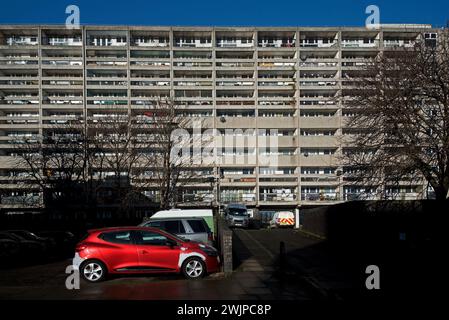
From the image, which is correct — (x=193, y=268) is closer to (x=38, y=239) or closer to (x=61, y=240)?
(x=38, y=239)

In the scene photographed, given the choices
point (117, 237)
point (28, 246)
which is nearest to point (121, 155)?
point (28, 246)

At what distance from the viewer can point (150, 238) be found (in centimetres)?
1385

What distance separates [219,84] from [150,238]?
209 ft

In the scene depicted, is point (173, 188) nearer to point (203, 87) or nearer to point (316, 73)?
point (203, 87)

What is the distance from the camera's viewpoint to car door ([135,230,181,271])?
44.4ft

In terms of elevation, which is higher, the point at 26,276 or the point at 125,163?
the point at 125,163

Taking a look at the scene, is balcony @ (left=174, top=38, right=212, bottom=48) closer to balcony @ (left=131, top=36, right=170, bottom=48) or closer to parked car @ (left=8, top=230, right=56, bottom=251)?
balcony @ (left=131, top=36, right=170, bottom=48)

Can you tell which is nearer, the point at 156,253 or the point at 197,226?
the point at 156,253

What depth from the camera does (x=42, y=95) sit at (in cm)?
7469

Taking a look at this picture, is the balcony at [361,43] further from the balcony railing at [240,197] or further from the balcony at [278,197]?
the balcony railing at [240,197]

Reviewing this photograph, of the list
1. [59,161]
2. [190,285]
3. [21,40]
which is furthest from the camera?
[21,40]

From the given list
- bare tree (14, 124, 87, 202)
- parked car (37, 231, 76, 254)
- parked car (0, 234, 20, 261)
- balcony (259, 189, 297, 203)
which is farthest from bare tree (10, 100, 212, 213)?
balcony (259, 189, 297, 203)

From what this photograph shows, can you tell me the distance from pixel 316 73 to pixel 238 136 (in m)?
15.4
